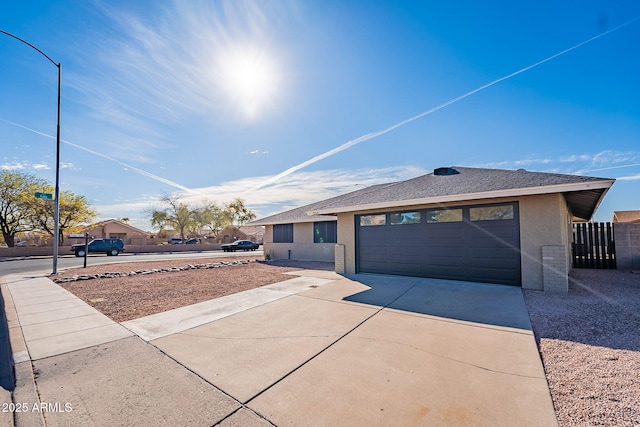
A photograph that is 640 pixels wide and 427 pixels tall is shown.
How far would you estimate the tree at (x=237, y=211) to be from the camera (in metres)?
60.3

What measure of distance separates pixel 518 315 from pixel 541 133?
11405 millimetres

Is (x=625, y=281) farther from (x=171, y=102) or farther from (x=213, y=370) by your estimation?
(x=171, y=102)

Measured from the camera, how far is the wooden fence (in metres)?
11.8

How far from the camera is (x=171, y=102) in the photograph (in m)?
12.0

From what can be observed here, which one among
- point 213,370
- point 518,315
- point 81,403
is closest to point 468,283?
point 518,315

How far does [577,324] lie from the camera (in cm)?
→ 497

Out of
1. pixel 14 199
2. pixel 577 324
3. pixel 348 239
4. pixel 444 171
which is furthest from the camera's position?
pixel 14 199

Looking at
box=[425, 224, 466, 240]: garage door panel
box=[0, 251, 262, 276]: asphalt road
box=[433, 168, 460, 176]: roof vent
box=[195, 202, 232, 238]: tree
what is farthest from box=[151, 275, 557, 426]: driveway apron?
box=[195, 202, 232, 238]: tree

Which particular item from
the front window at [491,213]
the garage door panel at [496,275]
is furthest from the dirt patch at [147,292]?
the front window at [491,213]

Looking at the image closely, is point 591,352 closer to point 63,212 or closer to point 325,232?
point 325,232

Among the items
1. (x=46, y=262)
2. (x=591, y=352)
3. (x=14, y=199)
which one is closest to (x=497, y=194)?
(x=591, y=352)

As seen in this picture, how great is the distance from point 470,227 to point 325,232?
10420 mm

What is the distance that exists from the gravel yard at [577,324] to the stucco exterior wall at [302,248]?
7916 mm

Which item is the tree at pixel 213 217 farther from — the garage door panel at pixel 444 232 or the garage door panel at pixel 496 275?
the garage door panel at pixel 496 275
